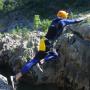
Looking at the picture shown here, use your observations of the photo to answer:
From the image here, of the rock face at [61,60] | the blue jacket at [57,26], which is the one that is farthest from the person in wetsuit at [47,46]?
the rock face at [61,60]

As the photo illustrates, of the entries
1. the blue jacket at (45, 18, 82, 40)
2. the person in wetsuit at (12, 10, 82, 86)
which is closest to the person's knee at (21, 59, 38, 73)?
the person in wetsuit at (12, 10, 82, 86)

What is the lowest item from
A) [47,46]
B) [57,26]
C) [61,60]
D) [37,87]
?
[37,87]

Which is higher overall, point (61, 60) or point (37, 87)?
point (61, 60)

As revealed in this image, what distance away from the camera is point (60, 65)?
15945 millimetres

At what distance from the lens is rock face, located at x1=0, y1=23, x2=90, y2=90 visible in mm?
14734

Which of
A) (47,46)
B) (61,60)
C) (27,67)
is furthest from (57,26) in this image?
(61,60)

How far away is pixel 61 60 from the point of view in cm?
1585

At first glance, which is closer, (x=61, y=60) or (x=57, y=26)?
(x=57, y=26)

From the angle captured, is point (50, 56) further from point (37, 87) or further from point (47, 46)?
point (37, 87)

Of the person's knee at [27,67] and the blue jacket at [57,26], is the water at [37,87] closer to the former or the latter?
the person's knee at [27,67]

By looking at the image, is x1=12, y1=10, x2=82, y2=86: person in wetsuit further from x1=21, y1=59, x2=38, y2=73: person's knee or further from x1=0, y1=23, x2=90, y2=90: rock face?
x1=0, y1=23, x2=90, y2=90: rock face

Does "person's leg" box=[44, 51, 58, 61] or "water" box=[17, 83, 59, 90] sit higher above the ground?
"person's leg" box=[44, 51, 58, 61]

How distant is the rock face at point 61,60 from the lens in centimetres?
1473

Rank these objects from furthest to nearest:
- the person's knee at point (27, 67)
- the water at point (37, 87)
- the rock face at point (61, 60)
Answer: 1. the water at point (37, 87)
2. the rock face at point (61, 60)
3. the person's knee at point (27, 67)
